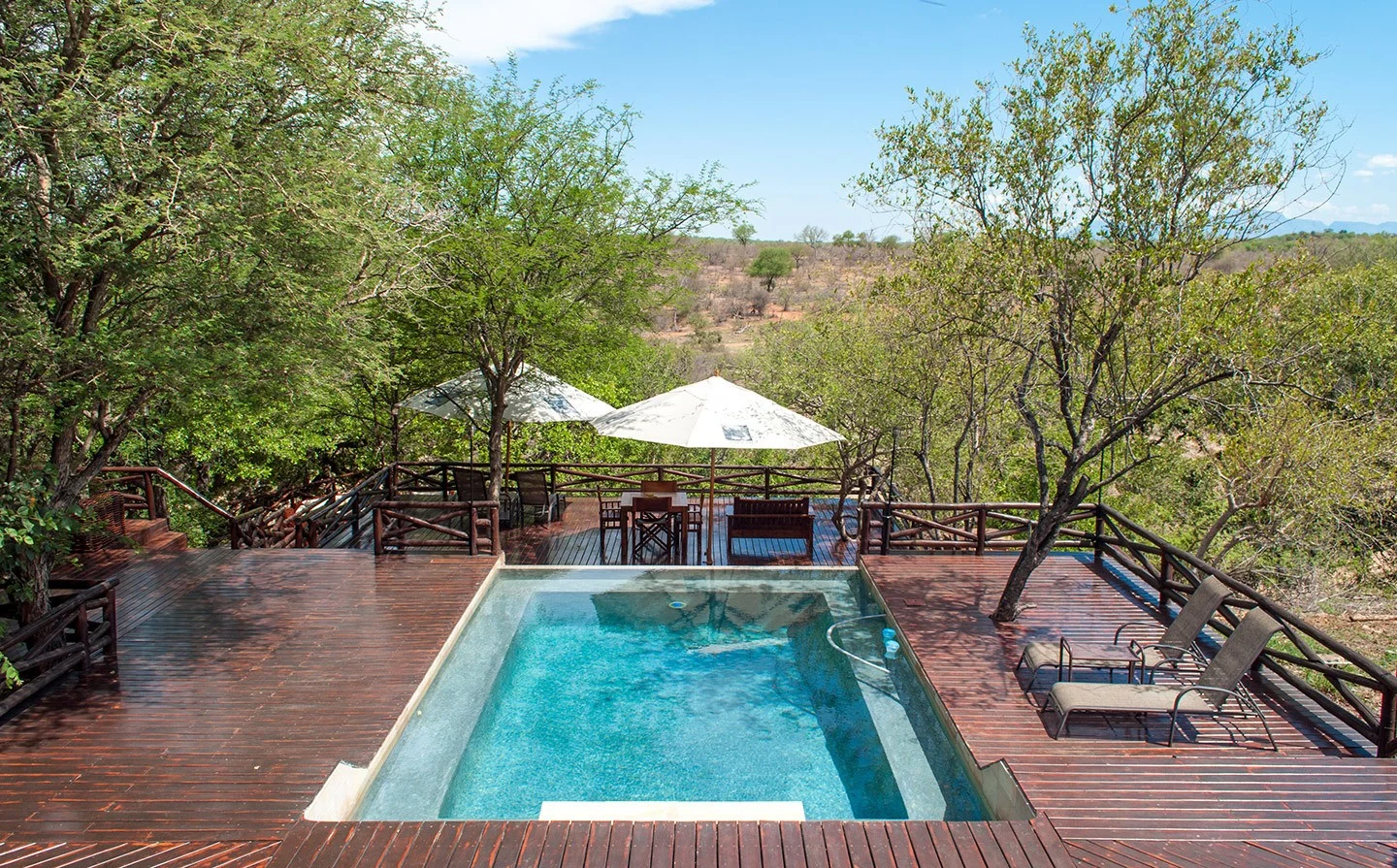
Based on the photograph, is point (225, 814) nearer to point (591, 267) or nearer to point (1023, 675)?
point (1023, 675)

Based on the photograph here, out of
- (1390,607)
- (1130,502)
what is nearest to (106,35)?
(1130,502)

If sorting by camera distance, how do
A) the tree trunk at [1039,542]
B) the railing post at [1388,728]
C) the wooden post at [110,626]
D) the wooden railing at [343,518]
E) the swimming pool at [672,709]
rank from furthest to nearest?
the wooden railing at [343,518], the tree trunk at [1039,542], the wooden post at [110,626], the swimming pool at [672,709], the railing post at [1388,728]

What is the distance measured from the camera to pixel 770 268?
47625mm

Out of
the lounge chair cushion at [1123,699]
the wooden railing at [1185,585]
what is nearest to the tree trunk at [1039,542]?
the wooden railing at [1185,585]

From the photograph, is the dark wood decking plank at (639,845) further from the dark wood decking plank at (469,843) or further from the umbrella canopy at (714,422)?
the umbrella canopy at (714,422)

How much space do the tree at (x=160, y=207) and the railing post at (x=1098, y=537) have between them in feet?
27.4

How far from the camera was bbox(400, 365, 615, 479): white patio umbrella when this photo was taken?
11281mm

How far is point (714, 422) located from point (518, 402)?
3324 millimetres

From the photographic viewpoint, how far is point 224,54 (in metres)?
5.96

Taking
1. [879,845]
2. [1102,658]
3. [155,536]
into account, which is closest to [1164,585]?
[1102,658]

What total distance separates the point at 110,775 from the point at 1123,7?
9.52m

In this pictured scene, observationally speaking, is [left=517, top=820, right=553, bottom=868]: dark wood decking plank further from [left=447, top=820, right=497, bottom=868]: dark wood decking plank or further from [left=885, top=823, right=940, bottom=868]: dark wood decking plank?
[left=885, top=823, right=940, bottom=868]: dark wood decking plank

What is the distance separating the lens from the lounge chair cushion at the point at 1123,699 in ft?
18.4

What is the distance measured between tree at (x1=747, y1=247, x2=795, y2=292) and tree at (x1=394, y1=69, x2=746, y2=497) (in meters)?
36.6
